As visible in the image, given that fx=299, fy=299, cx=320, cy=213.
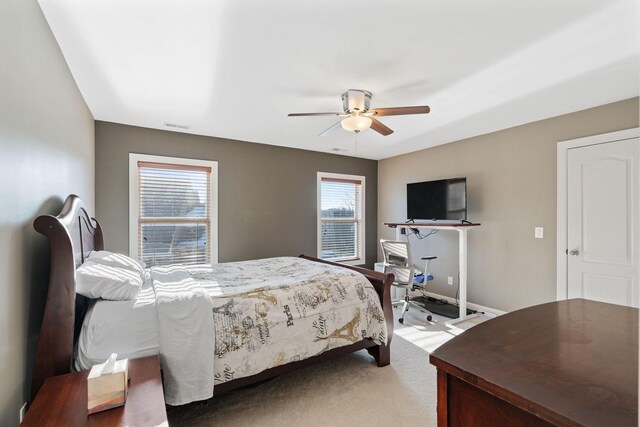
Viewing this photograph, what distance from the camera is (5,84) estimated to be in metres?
1.23

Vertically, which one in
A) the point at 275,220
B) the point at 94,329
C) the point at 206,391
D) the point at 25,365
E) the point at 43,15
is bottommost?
A: the point at 206,391

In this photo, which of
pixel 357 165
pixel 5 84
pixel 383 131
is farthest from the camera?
pixel 357 165

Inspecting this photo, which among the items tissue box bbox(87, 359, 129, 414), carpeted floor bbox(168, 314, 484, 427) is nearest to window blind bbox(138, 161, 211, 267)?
carpeted floor bbox(168, 314, 484, 427)

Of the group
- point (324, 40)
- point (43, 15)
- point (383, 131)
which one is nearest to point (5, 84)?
point (43, 15)

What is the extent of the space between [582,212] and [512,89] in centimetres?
161

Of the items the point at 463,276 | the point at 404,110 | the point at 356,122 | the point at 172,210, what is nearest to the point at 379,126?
the point at 356,122

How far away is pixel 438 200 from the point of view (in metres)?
4.39

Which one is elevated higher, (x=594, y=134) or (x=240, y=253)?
(x=594, y=134)

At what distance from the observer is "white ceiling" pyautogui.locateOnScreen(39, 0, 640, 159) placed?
1695mm

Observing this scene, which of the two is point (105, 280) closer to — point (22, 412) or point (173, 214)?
point (22, 412)

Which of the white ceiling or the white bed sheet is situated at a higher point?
the white ceiling

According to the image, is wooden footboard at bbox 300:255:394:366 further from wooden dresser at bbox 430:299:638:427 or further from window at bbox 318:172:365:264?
window at bbox 318:172:365:264

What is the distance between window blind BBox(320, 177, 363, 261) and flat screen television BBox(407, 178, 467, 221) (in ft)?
3.62

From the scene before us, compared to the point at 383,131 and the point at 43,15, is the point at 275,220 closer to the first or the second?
the point at 383,131
